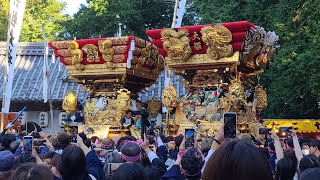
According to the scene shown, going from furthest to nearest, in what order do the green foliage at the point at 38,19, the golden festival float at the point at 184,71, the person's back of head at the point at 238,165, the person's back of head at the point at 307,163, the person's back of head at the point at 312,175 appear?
the green foliage at the point at 38,19 < the golden festival float at the point at 184,71 < the person's back of head at the point at 307,163 < the person's back of head at the point at 312,175 < the person's back of head at the point at 238,165

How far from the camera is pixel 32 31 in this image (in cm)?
3117

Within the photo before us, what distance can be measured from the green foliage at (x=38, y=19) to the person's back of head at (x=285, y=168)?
25807 mm

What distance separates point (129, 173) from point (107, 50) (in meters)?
11.1

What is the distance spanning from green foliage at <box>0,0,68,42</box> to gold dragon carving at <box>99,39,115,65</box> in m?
15.8

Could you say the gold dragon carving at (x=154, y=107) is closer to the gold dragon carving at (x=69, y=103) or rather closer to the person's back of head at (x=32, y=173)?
the gold dragon carving at (x=69, y=103)

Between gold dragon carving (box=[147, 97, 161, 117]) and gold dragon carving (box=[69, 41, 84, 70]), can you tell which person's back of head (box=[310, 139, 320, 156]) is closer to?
gold dragon carving (box=[69, 41, 84, 70])

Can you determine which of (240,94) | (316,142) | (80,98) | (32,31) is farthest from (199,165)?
(32,31)

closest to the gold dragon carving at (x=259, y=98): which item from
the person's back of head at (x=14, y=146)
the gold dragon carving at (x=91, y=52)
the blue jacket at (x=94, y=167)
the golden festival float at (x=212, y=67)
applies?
the golden festival float at (x=212, y=67)

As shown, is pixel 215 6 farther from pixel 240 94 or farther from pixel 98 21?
pixel 240 94

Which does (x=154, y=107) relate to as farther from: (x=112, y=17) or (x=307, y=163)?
(x=307, y=163)

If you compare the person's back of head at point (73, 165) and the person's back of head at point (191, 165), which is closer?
the person's back of head at point (73, 165)

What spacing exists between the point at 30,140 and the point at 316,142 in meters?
3.86

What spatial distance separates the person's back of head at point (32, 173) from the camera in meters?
2.99

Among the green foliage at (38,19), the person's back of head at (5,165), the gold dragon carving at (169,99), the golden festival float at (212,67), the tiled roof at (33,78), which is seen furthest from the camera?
the green foliage at (38,19)
